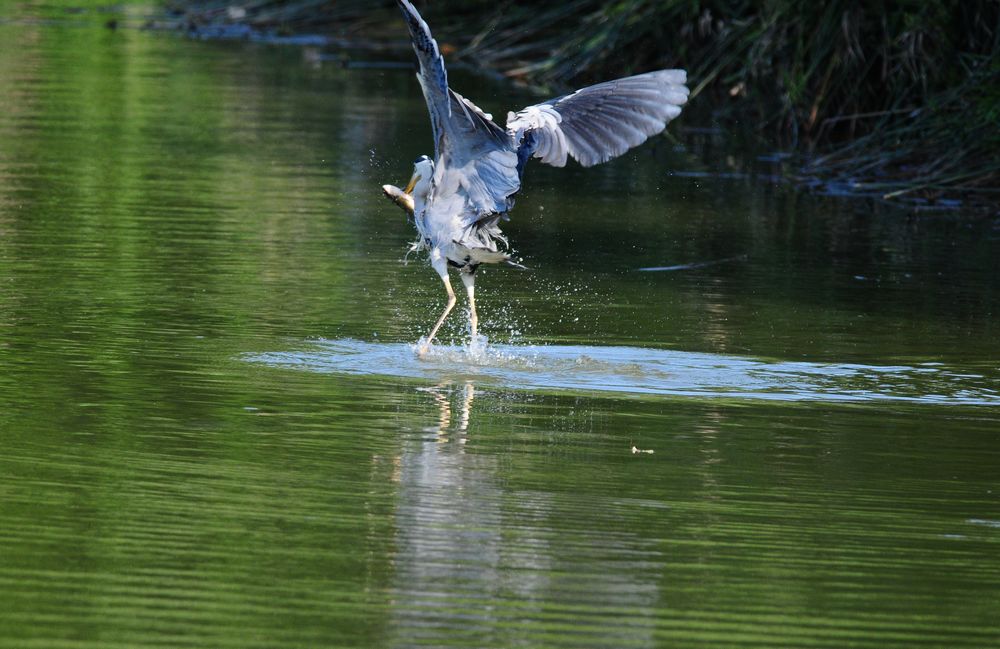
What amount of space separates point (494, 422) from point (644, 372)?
4.56 feet

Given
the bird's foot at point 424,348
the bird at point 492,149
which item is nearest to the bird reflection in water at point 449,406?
the bird's foot at point 424,348

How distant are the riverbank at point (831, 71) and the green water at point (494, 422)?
113cm

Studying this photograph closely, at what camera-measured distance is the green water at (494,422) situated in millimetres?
5480

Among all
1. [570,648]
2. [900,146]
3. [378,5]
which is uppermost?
[378,5]

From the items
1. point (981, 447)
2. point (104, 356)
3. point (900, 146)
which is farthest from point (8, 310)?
point (900, 146)

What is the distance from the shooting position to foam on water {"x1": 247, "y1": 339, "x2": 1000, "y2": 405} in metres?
8.91

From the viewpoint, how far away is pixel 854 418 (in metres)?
8.39

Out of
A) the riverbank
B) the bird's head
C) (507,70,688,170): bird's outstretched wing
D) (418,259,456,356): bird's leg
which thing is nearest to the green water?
(418,259,456,356): bird's leg

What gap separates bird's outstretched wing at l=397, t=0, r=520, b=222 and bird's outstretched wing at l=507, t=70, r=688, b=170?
318 millimetres

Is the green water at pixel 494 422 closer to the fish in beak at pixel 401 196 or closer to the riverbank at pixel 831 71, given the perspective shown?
the fish in beak at pixel 401 196

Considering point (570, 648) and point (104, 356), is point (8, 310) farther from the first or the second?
point (570, 648)

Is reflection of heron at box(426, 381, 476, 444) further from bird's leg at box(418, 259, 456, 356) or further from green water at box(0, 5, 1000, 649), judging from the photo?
bird's leg at box(418, 259, 456, 356)

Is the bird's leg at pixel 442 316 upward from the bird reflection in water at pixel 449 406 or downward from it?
upward

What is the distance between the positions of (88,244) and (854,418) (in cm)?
599
